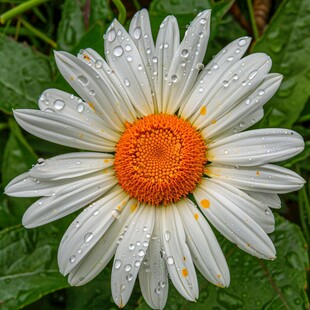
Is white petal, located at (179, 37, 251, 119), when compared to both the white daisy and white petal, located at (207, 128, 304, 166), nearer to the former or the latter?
the white daisy

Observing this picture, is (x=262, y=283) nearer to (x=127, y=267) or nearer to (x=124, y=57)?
(x=127, y=267)

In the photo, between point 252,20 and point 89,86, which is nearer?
point 89,86

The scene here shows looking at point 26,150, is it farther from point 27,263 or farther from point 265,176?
point 265,176

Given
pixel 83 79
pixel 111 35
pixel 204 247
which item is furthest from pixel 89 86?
pixel 204 247

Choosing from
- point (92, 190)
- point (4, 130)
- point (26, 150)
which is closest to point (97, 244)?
point (92, 190)

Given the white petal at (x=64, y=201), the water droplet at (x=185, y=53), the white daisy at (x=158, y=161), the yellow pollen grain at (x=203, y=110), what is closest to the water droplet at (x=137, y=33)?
the white daisy at (x=158, y=161)

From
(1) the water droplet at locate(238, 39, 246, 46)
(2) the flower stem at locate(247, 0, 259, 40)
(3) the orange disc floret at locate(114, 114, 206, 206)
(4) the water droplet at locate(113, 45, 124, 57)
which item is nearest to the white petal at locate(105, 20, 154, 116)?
(4) the water droplet at locate(113, 45, 124, 57)
